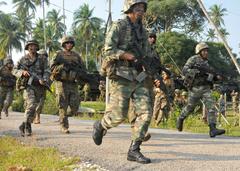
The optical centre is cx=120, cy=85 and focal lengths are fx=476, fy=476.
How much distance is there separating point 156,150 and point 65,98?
2.61 metres

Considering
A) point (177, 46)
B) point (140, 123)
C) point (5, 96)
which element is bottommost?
point (140, 123)

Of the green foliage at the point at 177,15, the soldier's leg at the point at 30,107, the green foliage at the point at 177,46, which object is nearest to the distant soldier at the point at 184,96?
the soldier's leg at the point at 30,107

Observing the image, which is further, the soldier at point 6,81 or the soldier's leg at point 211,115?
the soldier at point 6,81

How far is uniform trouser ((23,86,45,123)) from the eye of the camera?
815 centimetres

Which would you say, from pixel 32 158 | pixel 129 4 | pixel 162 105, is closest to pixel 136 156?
pixel 32 158

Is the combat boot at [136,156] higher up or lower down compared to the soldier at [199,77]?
lower down

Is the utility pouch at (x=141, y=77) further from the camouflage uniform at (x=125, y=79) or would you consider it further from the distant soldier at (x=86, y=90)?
the distant soldier at (x=86, y=90)

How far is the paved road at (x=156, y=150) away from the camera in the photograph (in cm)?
531

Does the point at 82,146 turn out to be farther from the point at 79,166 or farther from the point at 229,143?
the point at 229,143

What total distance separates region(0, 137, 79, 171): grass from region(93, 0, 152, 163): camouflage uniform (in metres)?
0.70

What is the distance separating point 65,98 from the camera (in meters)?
8.42

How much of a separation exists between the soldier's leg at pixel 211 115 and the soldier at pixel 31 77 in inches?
113

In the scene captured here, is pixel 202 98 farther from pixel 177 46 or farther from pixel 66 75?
pixel 177 46

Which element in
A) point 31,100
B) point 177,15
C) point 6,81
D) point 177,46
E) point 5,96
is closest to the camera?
point 31,100
